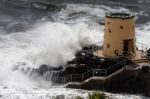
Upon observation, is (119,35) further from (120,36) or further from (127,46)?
(127,46)

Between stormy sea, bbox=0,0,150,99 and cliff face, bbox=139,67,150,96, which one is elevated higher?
stormy sea, bbox=0,0,150,99

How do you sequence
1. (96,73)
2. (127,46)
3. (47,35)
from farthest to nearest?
(47,35) < (127,46) < (96,73)

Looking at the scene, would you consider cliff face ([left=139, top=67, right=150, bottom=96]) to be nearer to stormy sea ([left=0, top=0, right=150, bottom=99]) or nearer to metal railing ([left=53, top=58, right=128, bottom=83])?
stormy sea ([left=0, top=0, right=150, bottom=99])

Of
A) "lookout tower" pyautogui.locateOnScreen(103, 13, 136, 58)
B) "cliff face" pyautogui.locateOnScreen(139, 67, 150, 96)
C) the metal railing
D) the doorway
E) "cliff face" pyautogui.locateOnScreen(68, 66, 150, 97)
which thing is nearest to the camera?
"cliff face" pyautogui.locateOnScreen(139, 67, 150, 96)

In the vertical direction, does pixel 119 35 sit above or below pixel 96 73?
above

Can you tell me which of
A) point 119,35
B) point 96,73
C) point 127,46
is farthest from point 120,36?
point 96,73

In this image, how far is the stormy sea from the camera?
2738cm

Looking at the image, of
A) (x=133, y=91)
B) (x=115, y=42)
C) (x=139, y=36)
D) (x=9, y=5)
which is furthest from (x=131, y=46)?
(x=9, y=5)

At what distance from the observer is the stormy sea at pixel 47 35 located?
89.8 feet

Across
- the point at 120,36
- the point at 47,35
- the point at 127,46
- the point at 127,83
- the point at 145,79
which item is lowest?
the point at 127,83

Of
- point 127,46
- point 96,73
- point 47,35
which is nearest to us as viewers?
point 96,73

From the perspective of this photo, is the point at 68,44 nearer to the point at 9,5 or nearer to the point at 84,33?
the point at 84,33

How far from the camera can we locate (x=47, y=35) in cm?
3716

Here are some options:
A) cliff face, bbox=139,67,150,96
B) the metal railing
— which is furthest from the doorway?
cliff face, bbox=139,67,150,96
